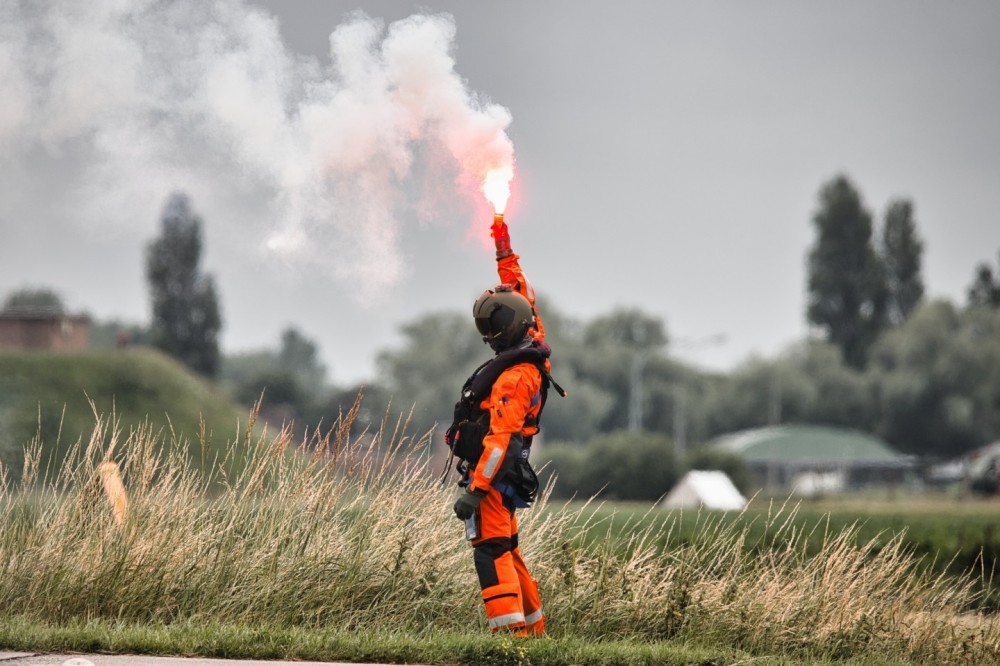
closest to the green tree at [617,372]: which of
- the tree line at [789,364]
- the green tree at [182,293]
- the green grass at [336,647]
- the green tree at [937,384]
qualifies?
the tree line at [789,364]

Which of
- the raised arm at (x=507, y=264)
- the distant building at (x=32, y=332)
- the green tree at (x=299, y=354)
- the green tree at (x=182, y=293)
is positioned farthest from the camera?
the green tree at (x=299, y=354)

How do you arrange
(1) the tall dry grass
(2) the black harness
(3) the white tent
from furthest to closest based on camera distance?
(3) the white tent, (1) the tall dry grass, (2) the black harness

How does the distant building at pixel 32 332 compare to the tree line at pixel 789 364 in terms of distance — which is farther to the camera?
the tree line at pixel 789 364

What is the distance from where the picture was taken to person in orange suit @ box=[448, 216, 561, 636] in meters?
8.52

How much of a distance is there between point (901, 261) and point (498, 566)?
291 ft

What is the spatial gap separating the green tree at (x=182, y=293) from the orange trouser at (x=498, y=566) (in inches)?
2826

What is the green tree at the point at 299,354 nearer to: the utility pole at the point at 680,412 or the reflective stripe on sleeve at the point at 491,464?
the utility pole at the point at 680,412

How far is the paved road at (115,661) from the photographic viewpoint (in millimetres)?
7492

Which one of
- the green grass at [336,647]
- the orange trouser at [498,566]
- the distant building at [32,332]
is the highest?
the distant building at [32,332]

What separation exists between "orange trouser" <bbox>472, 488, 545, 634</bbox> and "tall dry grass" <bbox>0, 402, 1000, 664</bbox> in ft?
3.40

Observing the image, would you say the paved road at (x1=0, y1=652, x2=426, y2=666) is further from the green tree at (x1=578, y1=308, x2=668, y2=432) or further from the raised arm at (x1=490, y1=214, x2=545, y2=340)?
the green tree at (x1=578, y1=308, x2=668, y2=432)

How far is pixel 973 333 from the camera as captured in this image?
92.0 metres

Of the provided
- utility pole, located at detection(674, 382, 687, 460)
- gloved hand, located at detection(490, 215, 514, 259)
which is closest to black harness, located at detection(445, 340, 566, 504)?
gloved hand, located at detection(490, 215, 514, 259)

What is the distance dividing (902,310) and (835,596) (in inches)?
3423
